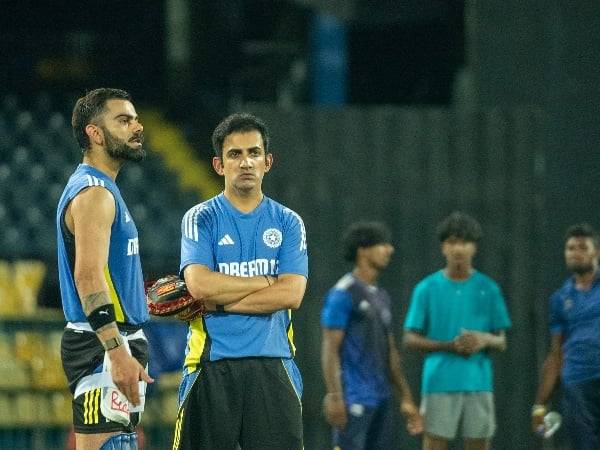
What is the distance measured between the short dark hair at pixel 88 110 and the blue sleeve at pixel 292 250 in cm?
97

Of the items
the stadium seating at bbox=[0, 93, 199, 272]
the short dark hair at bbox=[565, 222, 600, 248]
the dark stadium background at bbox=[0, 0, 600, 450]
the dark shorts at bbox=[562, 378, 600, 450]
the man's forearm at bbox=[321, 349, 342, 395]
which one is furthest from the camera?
the stadium seating at bbox=[0, 93, 199, 272]

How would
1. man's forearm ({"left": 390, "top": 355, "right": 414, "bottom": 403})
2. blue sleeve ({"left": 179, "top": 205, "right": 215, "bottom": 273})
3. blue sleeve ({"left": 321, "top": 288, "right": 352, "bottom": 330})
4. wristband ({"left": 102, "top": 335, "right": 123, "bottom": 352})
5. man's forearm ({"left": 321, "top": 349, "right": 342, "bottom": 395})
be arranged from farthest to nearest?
1. man's forearm ({"left": 390, "top": 355, "right": 414, "bottom": 403})
2. blue sleeve ({"left": 321, "top": 288, "right": 352, "bottom": 330})
3. man's forearm ({"left": 321, "top": 349, "right": 342, "bottom": 395})
4. blue sleeve ({"left": 179, "top": 205, "right": 215, "bottom": 273})
5. wristband ({"left": 102, "top": 335, "right": 123, "bottom": 352})

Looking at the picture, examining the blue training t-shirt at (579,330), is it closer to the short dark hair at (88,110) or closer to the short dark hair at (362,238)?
the short dark hair at (362,238)

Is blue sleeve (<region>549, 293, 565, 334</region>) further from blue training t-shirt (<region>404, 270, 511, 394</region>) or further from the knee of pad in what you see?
the knee of pad

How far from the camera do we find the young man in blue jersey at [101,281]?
5.17 m

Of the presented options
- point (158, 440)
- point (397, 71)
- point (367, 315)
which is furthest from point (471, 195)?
point (397, 71)

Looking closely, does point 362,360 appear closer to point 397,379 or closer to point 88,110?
point 397,379

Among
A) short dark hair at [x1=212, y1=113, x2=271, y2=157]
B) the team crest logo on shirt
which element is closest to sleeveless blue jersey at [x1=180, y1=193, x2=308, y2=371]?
the team crest logo on shirt

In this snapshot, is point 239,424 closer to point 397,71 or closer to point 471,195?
point 471,195

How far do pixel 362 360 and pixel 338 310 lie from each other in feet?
1.25

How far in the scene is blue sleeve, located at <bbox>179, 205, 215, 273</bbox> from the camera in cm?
569

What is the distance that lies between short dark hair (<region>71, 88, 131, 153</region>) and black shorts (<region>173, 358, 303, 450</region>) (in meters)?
1.16

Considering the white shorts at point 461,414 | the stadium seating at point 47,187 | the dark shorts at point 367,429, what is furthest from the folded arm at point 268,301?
the stadium seating at point 47,187

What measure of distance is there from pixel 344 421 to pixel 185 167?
25.7 feet
